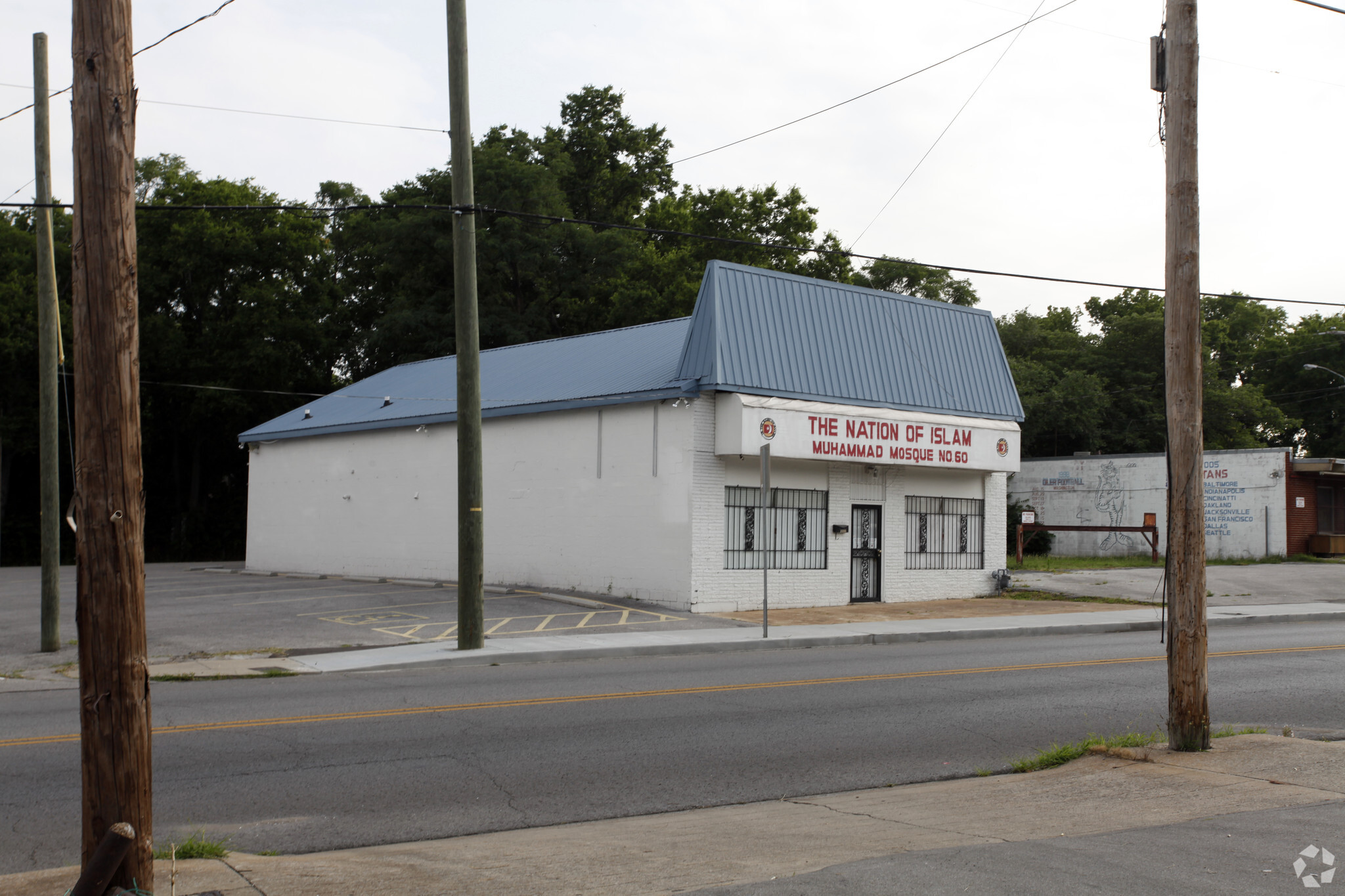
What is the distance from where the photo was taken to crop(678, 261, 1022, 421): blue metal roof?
70.8ft

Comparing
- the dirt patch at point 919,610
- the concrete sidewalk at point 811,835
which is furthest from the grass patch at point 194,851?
the dirt patch at point 919,610

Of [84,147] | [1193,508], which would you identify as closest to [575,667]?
[1193,508]

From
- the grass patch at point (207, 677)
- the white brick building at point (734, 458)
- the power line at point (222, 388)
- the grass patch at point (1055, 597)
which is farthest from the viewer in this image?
the power line at point (222, 388)

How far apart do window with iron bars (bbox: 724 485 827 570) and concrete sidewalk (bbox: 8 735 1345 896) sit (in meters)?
13.2

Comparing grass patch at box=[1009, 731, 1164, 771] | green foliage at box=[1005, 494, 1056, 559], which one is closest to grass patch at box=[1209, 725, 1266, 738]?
grass patch at box=[1009, 731, 1164, 771]

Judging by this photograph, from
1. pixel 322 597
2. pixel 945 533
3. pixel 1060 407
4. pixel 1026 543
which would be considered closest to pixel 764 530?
pixel 945 533

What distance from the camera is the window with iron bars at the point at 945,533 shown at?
978 inches

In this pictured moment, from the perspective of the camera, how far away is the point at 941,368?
2530 centimetres

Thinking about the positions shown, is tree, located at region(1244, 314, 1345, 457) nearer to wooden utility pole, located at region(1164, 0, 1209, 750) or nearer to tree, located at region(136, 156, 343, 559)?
tree, located at region(136, 156, 343, 559)

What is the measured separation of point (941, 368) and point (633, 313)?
2209cm

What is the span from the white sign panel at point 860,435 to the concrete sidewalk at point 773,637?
3.61m

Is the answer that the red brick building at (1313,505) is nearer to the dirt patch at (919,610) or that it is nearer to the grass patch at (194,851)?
the dirt patch at (919,610)

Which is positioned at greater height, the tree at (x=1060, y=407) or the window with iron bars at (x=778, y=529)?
the tree at (x=1060, y=407)

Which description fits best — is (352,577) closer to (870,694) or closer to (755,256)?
(870,694)
